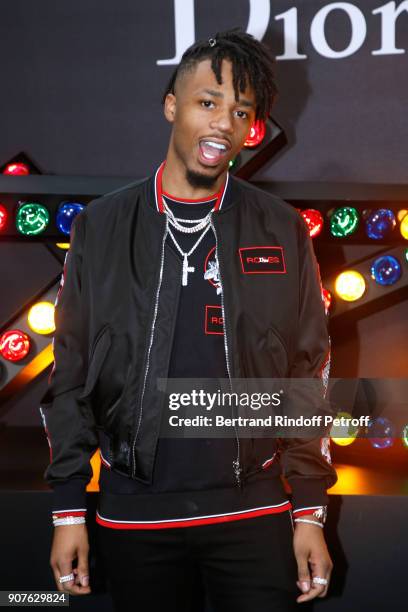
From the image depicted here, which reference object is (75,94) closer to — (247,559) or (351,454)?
(351,454)

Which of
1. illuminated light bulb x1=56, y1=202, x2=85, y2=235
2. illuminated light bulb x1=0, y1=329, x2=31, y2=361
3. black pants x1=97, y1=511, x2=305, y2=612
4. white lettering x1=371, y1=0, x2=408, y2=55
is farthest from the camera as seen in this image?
white lettering x1=371, y1=0, x2=408, y2=55

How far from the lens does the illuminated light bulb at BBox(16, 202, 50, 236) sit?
7.48 feet

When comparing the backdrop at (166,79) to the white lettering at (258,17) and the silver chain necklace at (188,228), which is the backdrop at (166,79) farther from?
the silver chain necklace at (188,228)

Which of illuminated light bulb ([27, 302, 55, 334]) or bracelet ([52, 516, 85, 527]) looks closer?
bracelet ([52, 516, 85, 527])

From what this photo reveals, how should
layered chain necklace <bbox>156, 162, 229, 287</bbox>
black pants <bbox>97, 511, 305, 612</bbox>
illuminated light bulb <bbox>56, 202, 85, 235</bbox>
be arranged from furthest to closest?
1. illuminated light bulb <bbox>56, 202, 85, 235</bbox>
2. layered chain necklace <bbox>156, 162, 229, 287</bbox>
3. black pants <bbox>97, 511, 305, 612</bbox>

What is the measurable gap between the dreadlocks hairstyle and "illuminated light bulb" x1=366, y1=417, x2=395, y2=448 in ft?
4.16

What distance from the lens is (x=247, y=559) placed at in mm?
1278

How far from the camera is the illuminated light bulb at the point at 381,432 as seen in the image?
2.30 metres

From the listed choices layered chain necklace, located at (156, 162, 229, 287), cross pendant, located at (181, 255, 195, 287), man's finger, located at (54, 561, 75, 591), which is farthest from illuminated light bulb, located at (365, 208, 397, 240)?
man's finger, located at (54, 561, 75, 591)

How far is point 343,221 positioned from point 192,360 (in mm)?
1187

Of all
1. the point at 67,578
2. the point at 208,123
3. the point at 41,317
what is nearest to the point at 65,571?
the point at 67,578

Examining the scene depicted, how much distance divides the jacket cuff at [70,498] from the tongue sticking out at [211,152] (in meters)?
0.69

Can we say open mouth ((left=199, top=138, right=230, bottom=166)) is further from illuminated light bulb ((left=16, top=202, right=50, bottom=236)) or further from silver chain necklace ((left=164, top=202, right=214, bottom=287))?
illuminated light bulb ((left=16, top=202, right=50, bottom=236))

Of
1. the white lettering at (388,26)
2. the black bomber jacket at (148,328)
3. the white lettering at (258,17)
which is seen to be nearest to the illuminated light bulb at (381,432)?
the black bomber jacket at (148,328)
